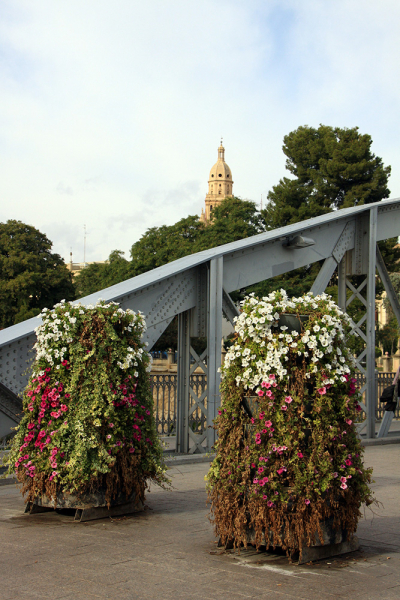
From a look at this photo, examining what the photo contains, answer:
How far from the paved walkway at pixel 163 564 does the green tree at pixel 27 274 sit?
36.4 m

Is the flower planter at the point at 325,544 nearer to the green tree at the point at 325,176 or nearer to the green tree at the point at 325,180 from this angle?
the green tree at the point at 325,180

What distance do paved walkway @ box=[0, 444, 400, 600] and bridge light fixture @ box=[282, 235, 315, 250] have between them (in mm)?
5950

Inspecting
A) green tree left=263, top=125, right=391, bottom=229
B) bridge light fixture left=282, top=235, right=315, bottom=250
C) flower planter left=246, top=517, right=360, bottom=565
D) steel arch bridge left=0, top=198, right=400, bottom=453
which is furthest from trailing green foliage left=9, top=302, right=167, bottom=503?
green tree left=263, top=125, right=391, bottom=229

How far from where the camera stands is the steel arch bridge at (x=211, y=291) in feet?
30.3

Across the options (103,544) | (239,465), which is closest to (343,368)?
(239,465)

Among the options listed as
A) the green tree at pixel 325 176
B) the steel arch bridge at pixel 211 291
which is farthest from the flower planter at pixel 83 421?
the green tree at pixel 325 176

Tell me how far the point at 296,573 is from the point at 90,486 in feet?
7.81

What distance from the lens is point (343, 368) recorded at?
17.7 feet

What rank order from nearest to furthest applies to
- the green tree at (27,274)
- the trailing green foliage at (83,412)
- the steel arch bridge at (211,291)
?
the trailing green foliage at (83,412), the steel arch bridge at (211,291), the green tree at (27,274)

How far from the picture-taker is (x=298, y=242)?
1197 cm

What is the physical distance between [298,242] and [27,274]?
1340 inches

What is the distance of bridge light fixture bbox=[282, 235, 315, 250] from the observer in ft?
39.2

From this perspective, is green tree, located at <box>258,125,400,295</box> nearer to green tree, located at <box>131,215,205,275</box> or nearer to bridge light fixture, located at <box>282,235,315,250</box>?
green tree, located at <box>131,215,205,275</box>

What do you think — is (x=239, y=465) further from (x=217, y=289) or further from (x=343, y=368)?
(x=217, y=289)
